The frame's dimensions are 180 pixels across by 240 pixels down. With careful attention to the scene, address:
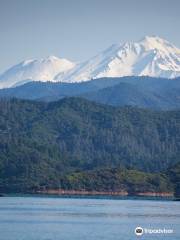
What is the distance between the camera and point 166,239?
8600 cm

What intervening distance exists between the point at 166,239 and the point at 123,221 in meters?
25.7

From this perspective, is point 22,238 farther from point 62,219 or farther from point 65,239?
point 62,219

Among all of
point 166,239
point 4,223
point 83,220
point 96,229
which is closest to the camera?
point 166,239

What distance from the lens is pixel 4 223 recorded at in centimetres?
10625

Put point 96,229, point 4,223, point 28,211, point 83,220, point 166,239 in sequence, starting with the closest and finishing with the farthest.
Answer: point 166,239, point 96,229, point 4,223, point 83,220, point 28,211

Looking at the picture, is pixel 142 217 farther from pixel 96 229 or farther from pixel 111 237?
pixel 111 237

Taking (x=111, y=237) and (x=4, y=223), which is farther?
(x=4, y=223)

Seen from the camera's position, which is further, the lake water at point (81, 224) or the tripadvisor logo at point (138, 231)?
the tripadvisor logo at point (138, 231)

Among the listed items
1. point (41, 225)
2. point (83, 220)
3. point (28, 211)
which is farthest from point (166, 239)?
point (28, 211)

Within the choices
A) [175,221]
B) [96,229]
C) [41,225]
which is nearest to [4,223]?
[41,225]

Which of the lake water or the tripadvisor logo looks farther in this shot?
the tripadvisor logo

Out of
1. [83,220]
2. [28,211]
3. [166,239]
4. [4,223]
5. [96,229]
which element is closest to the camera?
[166,239]

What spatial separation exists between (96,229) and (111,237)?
34.9 feet

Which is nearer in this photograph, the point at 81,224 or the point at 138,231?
the point at 138,231
